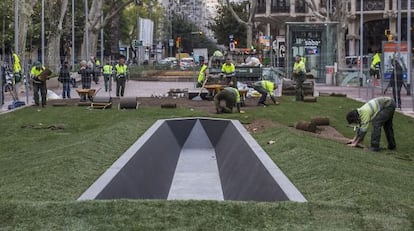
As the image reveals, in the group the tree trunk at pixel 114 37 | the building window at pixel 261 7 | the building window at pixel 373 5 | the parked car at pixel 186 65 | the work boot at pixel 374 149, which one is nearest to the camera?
the work boot at pixel 374 149

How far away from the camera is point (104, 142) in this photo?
13992mm

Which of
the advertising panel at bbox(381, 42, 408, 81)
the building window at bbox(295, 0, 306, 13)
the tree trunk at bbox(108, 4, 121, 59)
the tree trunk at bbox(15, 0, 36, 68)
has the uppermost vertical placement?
the building window at bbox(295, 0, 306, 13)

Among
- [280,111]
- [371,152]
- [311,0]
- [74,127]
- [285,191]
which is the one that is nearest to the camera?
[285,191]

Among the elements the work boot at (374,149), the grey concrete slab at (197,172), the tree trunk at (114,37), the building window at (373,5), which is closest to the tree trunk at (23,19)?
the grey concrete slab at (197,172)

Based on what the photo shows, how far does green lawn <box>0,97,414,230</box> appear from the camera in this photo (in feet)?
22.9

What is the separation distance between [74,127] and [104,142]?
17.8 feet

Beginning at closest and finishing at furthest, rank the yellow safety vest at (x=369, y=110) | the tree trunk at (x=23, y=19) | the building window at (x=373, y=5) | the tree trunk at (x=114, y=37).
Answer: the yellow safety vest at (x=369, y=110) < the tree trunk at (x=23, y=19) < the building window at (x=373, y=5) < the tree trunk at (x=114, y=37)

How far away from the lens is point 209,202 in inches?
300

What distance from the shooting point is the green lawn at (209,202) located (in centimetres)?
697

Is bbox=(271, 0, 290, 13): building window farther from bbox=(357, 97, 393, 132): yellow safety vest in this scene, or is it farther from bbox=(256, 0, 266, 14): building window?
bbox=(357, 97, 393, 132): yellow safety vest

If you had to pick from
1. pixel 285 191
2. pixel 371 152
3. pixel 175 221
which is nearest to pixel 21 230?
pixel 175 221

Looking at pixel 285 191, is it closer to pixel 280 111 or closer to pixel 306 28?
pixel 280 111

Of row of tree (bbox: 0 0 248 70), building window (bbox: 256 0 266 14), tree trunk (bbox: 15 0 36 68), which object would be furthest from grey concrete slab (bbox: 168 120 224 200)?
building window (bbox: 256 0 266 14)

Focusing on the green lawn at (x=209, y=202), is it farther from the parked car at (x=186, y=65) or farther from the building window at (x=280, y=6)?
the building window at (x=280, y=6)
